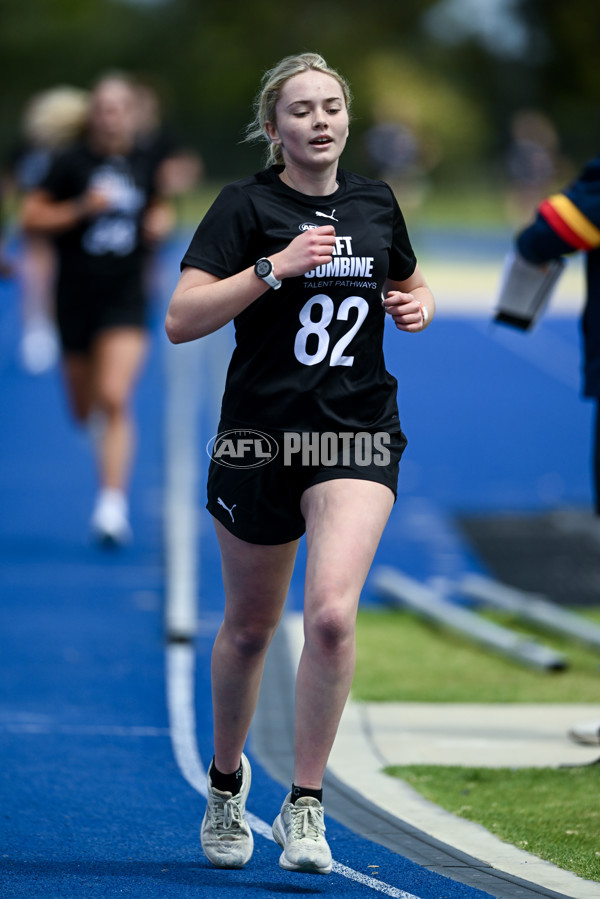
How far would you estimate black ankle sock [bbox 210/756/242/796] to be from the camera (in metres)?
3.94

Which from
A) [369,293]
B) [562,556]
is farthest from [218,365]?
[369,293]

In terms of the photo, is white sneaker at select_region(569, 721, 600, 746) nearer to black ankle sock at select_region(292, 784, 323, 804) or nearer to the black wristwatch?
black ankle sock at select_region(292, 784, 323, 804)

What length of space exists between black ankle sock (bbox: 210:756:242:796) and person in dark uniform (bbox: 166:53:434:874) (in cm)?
20

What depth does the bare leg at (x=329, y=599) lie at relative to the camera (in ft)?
11.8

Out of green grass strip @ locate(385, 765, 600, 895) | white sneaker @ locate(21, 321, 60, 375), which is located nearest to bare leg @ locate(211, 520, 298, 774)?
green grass strip @ locate(385, 765, 600, 895)

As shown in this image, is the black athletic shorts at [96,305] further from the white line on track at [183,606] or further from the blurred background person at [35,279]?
the blurred background person at [35,279]

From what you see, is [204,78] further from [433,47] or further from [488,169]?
[488,169]

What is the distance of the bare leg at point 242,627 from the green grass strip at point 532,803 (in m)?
0.89

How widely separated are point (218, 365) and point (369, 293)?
13.6 m

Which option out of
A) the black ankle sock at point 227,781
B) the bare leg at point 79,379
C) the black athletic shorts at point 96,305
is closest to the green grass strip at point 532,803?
the black ankle sock at point 227,781

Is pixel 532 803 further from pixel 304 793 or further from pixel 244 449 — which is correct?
pixel 244 449

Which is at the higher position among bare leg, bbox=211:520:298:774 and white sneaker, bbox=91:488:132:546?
bare leg, bbox=211:520:298:774

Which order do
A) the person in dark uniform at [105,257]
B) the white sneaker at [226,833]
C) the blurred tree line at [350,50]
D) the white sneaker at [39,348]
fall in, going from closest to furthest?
1. the white sneaker at [226,833]
2. the person in dark uniform at [105,257]
3. the white sneaker at [39,348]
4. the blurred tree line at [350,50]

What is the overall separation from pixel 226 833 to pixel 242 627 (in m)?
0.56
